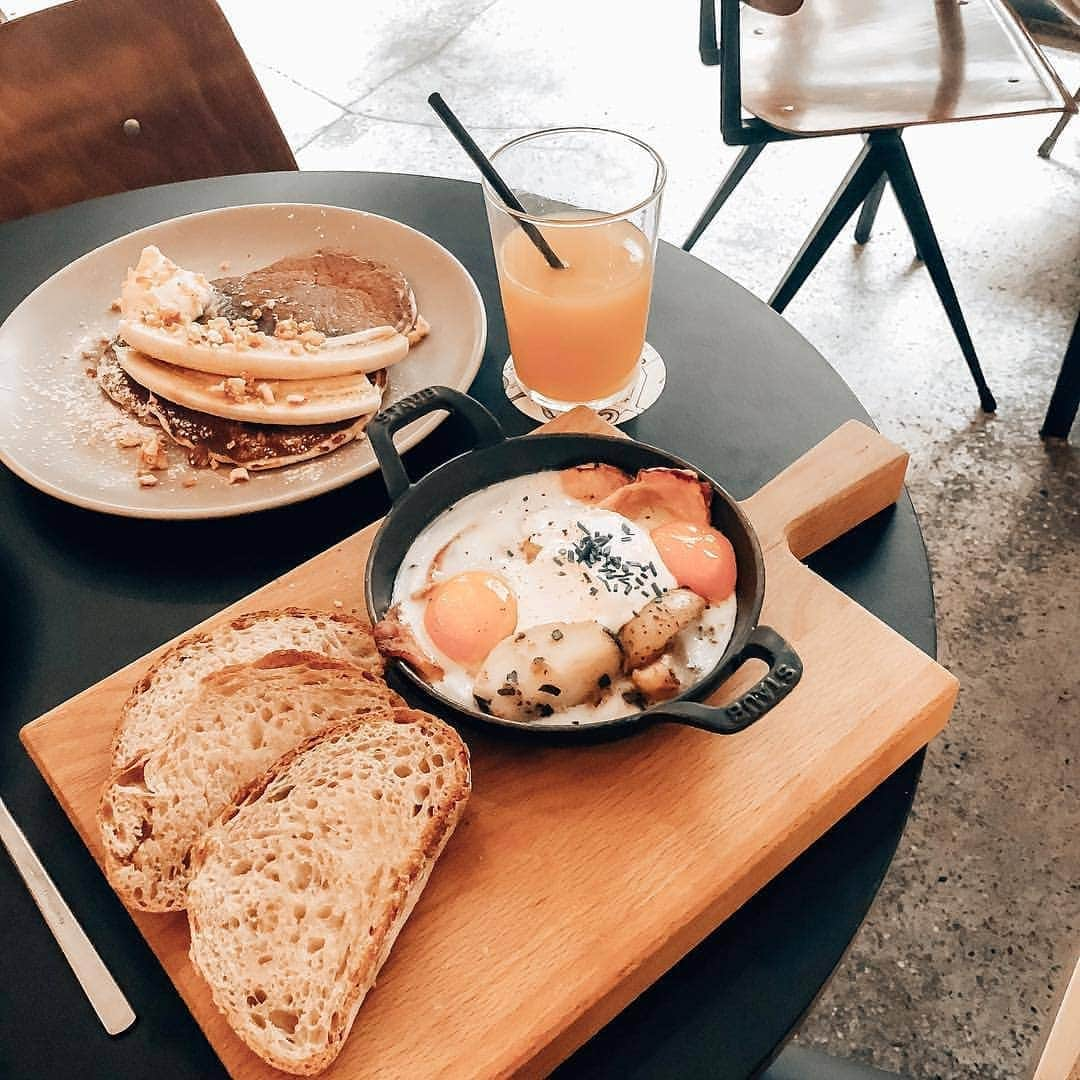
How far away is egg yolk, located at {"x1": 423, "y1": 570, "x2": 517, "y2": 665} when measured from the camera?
942mm

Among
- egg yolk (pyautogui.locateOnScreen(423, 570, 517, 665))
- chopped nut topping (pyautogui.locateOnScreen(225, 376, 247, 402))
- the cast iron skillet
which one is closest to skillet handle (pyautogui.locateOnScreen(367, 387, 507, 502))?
the cast iron skillet

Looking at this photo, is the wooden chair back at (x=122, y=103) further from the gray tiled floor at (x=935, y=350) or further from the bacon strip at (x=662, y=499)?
the gray tiled floor at (x=935, y=350)

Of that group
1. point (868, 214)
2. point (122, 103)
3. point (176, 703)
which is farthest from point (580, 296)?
point (868, 214)

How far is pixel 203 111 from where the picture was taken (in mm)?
1964

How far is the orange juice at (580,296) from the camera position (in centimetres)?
125

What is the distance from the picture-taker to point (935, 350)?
2783 millimetres

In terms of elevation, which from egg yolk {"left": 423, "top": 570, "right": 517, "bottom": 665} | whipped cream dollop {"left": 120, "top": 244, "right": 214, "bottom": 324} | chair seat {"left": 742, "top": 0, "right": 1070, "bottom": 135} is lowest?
chair seat {"left": 742, "top": 0, "right": 1070, "bottom": 135}

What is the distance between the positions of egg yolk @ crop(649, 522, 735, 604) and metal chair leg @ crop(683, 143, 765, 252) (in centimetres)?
195

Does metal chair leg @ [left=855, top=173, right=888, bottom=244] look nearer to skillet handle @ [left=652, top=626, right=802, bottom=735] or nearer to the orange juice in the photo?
the orange juice

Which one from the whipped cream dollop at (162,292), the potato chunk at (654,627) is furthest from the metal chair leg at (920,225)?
the potato chunk at (654,627)

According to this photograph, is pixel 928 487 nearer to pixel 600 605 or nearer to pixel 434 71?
pixel 600 605

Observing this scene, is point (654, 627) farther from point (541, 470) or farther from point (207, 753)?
point (207, 753)

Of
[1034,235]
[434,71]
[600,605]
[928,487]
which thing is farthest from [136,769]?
[434,71]

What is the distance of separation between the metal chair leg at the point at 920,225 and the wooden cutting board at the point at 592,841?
1.66 m
